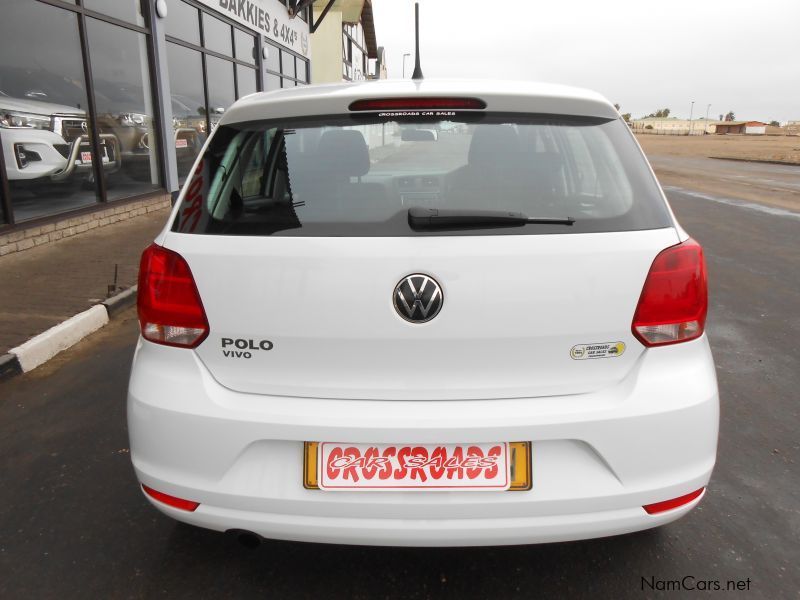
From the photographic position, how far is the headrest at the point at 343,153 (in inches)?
77.7

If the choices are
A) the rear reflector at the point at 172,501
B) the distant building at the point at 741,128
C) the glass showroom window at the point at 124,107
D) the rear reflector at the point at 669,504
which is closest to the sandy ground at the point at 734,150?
the glass showroom window at the point at 124,107

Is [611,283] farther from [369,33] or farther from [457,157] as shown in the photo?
[369,33]

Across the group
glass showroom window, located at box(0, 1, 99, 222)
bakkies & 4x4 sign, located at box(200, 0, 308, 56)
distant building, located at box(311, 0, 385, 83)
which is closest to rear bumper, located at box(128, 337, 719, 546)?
glass showroom window, located at box(0, 1, 99, 222)

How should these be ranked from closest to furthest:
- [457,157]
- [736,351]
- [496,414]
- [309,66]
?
[496,414], [457,157], [736,351], [309,66]

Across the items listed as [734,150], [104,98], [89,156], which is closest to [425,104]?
[89,156]

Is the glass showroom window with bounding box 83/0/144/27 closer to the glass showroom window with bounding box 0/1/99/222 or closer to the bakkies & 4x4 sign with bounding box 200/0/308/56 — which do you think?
the glass showroom window with bounding box 0/1/99/222

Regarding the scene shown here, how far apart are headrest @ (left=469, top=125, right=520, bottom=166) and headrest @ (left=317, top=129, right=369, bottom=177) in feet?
1.14

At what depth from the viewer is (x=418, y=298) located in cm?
173

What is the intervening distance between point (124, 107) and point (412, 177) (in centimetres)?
925

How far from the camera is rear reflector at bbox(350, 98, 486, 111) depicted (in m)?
1.94

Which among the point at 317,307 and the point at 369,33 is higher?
the point at 369,33

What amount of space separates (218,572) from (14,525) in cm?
93

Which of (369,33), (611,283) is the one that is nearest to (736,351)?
(611,283)

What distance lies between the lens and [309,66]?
23.6 metres
